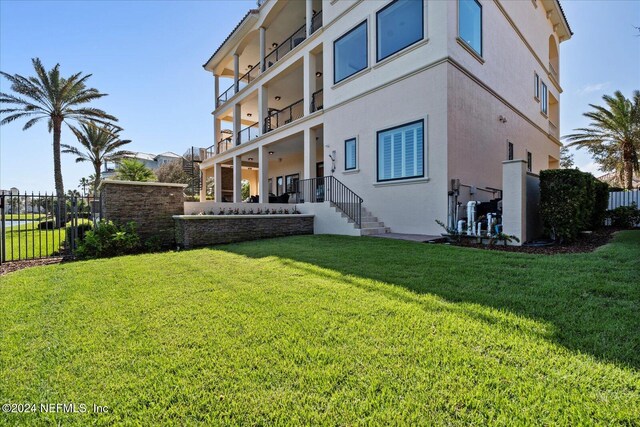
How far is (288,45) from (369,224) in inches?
501

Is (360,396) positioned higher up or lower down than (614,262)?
lower down

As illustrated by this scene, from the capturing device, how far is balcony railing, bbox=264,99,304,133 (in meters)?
16.2

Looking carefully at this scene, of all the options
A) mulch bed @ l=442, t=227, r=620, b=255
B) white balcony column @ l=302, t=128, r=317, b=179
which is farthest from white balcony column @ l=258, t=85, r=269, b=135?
mulch bed @ l=442, t=227, r=620, b=255

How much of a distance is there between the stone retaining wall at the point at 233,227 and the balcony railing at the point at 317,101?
539 cm

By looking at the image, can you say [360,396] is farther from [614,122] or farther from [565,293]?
[614,122]

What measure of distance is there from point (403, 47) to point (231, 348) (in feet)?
33.6

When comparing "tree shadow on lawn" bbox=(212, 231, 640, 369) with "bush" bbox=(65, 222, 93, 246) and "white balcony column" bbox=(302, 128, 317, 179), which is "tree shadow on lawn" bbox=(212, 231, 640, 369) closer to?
"bush" bbox=(65, 222, 93, 246)

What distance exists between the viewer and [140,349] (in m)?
2.52

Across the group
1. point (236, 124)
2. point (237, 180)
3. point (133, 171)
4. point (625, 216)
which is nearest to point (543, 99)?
point (625, 216)

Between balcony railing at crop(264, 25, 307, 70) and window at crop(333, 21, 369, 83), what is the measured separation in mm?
3953

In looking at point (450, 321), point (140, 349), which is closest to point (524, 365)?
point (450, 321)

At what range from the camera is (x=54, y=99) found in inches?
760

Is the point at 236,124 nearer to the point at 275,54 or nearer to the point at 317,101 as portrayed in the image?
the point at 275,54

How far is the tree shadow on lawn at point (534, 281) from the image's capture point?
2555 millimetres
